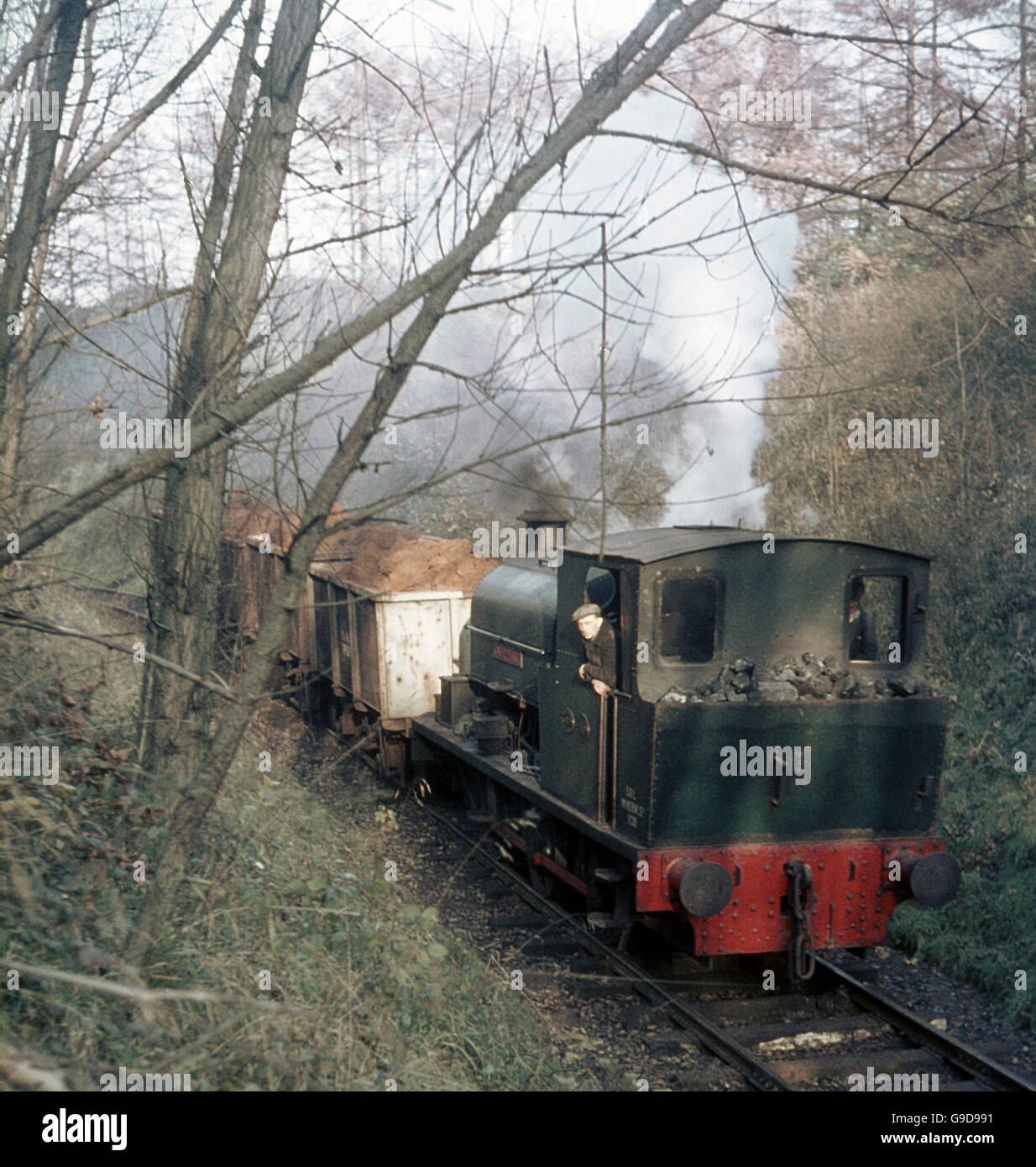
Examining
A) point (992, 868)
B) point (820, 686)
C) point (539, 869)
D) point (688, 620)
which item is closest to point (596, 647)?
point (688, 620)

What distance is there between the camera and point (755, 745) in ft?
20.9

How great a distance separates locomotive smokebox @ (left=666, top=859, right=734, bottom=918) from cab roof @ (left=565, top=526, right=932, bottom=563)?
184 centimetres

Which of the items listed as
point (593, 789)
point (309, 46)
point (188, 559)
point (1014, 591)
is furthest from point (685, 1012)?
point (1014, 591)

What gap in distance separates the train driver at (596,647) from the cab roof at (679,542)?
41cm

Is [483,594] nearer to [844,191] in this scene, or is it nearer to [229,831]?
[229,831]

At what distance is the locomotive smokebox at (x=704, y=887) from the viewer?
6.02 metres

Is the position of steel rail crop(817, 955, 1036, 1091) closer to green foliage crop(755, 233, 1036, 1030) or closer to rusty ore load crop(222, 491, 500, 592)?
green foliage crop(755, 233, 1036, 1030)

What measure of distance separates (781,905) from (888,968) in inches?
72.1

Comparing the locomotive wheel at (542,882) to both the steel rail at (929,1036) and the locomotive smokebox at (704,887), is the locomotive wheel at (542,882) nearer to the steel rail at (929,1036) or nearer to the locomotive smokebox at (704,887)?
the steel rail at (929,1036)

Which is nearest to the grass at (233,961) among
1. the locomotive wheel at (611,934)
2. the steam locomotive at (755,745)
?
the locomotive wheel at (611,934)

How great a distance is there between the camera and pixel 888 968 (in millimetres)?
7598

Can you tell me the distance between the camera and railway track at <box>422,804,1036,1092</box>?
577cm

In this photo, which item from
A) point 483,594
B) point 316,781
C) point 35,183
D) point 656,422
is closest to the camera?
point 35,183

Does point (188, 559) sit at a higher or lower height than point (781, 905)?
higher
